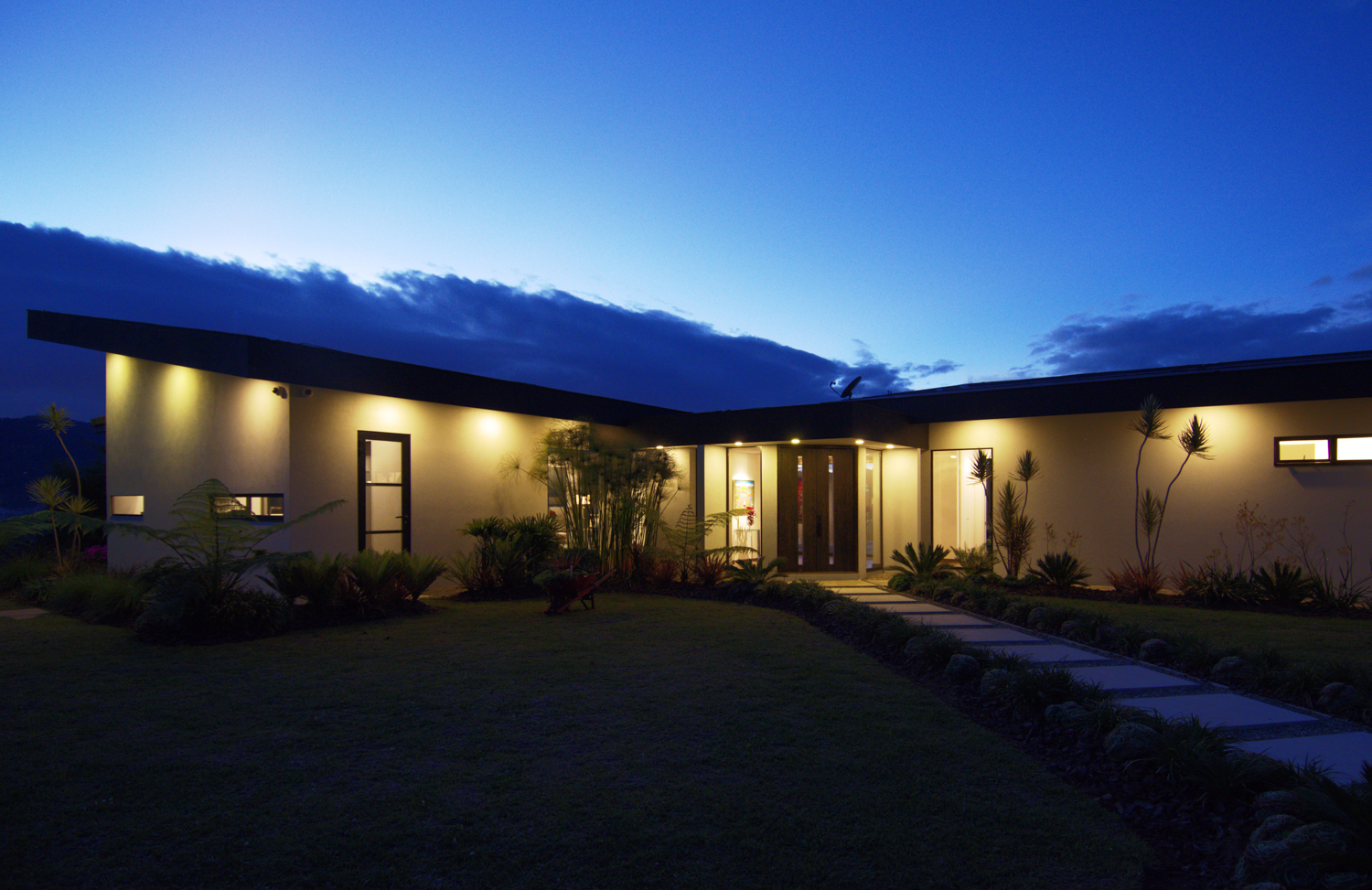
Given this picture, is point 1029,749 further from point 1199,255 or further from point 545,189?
point 1199,255

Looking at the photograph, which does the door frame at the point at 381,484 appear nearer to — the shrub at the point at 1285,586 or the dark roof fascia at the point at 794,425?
the dark roof fascia at the point at 794,425

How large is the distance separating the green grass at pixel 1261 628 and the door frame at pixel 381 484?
8.40 metres

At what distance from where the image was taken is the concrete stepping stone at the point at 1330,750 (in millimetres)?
3158

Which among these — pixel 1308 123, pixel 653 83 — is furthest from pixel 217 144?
pixel 1308 123

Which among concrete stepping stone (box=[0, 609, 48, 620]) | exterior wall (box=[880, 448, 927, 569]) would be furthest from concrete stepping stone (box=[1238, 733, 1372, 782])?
concrete stepping stone (box=[0, 609, 48, 620])

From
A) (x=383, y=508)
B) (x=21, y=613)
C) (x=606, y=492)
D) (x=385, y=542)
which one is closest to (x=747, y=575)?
(x=606, y=492)

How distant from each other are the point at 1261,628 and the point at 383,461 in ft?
35.0

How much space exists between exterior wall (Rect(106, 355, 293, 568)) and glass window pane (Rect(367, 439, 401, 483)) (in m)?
1.38

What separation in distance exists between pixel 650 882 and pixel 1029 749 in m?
2.37

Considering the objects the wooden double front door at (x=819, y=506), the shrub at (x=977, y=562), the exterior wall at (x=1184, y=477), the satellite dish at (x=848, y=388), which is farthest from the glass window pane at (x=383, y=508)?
the satellite dish at (x=848, y=388)

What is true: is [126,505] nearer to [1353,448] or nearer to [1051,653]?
[1051,653]

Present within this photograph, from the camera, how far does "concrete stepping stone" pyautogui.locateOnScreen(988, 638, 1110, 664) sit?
5.58 metres

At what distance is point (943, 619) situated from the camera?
7496mm

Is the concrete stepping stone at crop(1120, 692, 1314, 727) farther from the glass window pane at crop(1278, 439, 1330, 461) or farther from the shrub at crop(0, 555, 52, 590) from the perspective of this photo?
the shrub at crop(0, 555, 52, 590)
